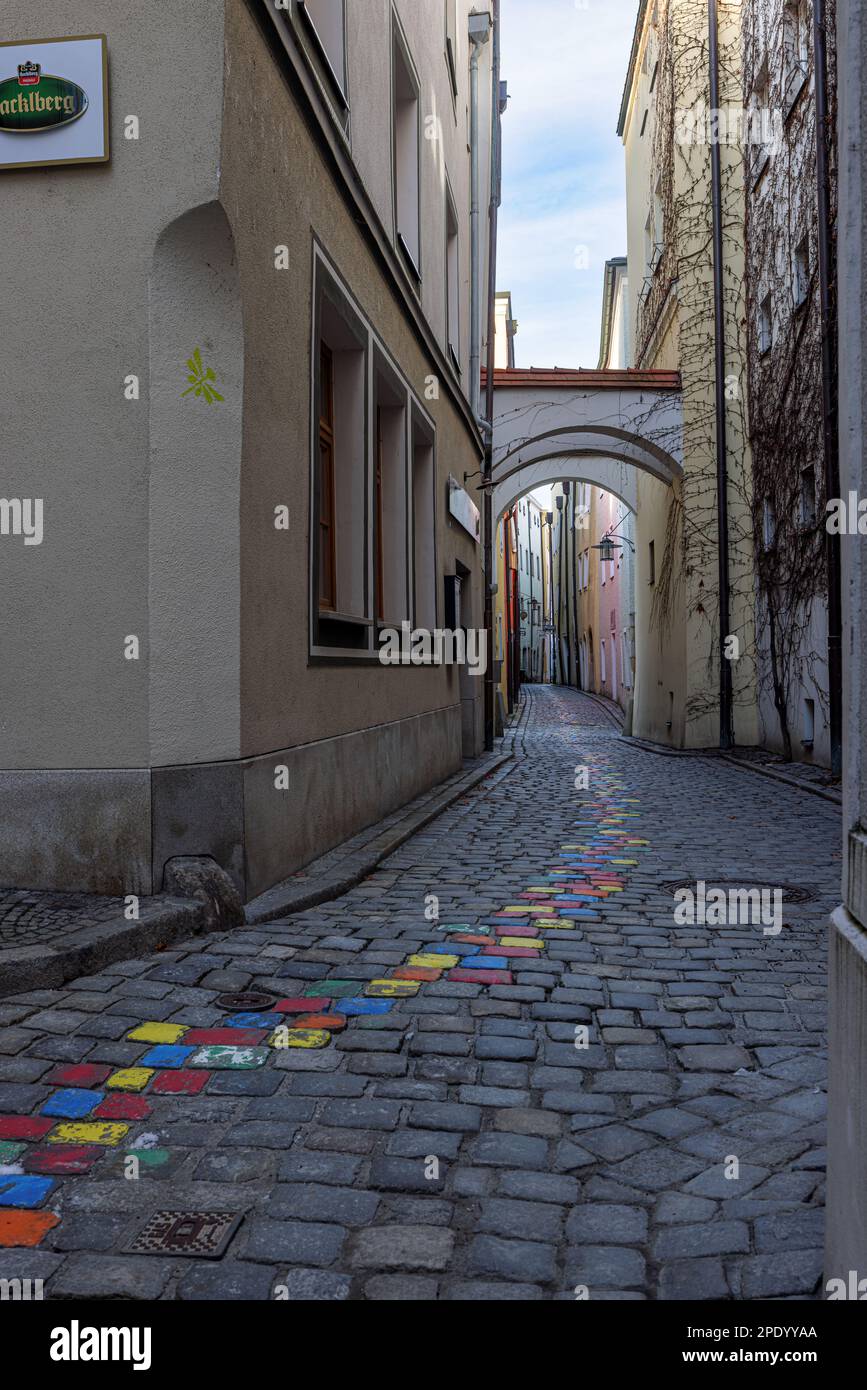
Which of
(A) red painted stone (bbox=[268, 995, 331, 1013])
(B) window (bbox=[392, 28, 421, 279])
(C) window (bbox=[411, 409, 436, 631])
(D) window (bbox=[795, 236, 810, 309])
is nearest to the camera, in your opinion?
(A) red painted stone (bbox=[268, 995, 331, 1013])

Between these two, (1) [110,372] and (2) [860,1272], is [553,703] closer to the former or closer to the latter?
(1) [110,372]

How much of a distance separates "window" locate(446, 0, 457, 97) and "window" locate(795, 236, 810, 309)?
4701 mm

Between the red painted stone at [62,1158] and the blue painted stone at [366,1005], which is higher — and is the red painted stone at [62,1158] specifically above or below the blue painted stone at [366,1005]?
above

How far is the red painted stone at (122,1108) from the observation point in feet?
9.98

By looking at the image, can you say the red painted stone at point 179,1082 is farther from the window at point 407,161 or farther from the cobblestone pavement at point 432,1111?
the window at point 407,161

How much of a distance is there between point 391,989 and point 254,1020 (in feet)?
1.94

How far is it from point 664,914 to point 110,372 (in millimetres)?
3568

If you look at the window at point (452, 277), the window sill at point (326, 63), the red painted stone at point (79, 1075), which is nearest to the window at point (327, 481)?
the window sill at point (326, 63)

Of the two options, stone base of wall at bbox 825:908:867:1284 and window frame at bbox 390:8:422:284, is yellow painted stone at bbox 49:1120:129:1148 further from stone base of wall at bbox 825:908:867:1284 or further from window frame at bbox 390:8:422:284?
window frame at bbox 390:8:422:284

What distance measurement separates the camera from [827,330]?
38.4ft

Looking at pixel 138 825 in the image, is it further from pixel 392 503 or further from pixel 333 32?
pixel 392 503

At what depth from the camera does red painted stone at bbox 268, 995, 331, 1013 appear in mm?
3979

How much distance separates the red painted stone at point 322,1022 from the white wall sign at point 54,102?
364 centimetres

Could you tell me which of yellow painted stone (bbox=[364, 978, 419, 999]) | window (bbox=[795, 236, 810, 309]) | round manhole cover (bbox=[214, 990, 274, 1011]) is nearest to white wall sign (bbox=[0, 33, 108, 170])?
round manhole cover (bbox=[214, 990, 274, 1011])
